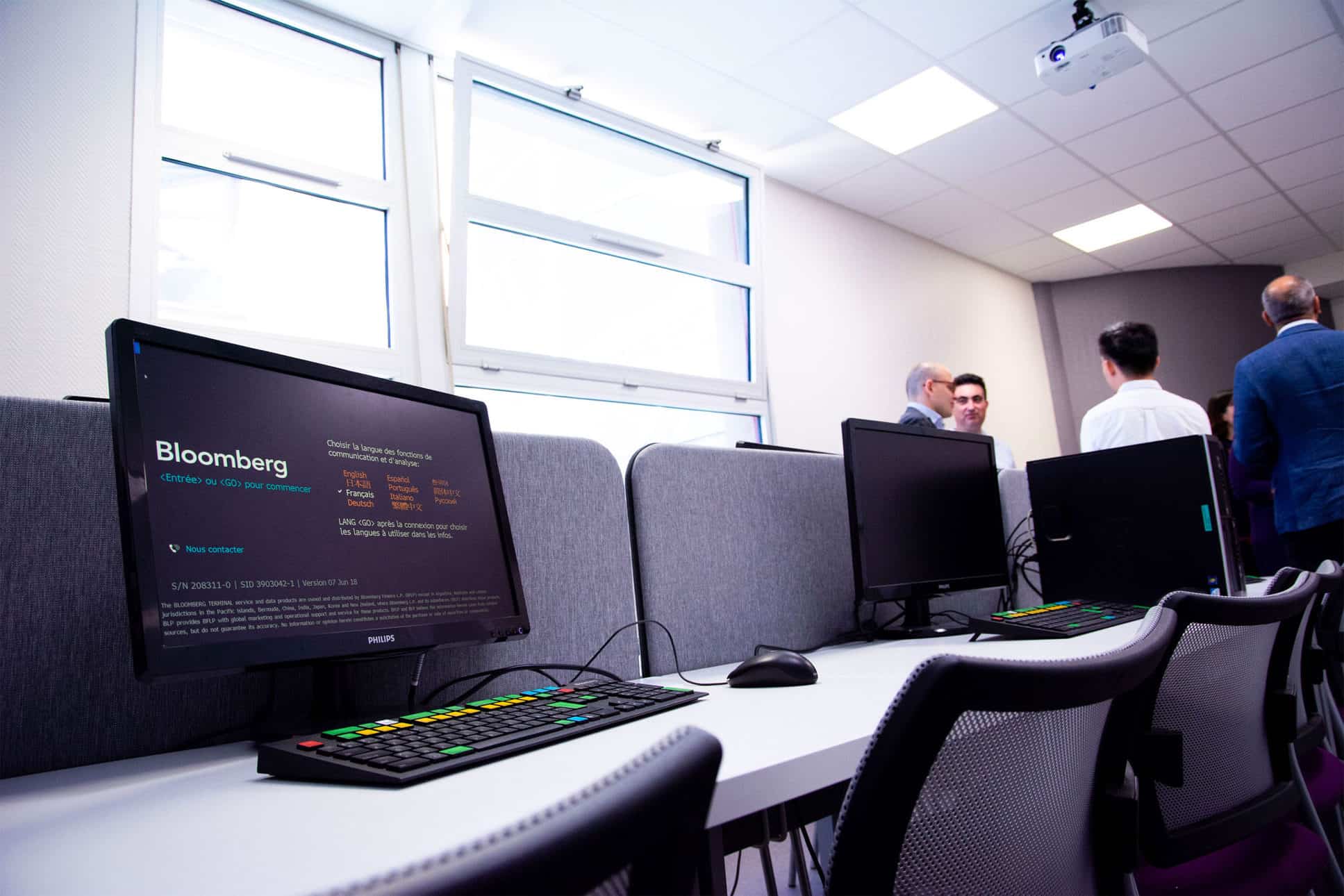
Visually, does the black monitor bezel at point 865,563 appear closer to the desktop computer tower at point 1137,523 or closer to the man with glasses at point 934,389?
the desktop computer tower at point 1137,523

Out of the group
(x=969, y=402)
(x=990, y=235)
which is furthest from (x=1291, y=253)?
(x=969, y=402)

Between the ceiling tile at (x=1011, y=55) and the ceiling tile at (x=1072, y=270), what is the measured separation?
2.39 m

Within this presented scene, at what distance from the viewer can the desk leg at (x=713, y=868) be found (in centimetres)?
54

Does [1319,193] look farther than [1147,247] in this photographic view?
No

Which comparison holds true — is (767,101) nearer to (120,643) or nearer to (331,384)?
(331,384)

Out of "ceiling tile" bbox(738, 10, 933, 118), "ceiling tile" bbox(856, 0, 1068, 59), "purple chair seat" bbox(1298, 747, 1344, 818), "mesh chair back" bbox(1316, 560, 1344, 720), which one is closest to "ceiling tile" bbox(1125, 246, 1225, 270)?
"ceiling tile" bbox(856, 0, 1068, 59)

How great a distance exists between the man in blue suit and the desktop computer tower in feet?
2.87

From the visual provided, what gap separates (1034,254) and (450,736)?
18.5ft

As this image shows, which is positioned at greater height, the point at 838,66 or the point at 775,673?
the point at 838,66

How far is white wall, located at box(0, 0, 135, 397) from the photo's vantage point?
2201 millimetres

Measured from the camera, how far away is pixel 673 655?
1.24 metres

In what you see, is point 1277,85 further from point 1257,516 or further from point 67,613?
point 67,613

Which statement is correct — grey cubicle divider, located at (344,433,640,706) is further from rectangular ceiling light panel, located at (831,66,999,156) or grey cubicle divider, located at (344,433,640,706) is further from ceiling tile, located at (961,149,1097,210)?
ceiling tile, located at (961,149,1097,210)

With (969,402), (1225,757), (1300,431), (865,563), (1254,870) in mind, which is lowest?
(1254,870)
